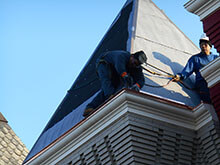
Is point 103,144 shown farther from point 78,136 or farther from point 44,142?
point 44,142

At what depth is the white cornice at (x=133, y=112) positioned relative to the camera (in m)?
17.1

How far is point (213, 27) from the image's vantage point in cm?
1766

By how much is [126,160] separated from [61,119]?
211 inches

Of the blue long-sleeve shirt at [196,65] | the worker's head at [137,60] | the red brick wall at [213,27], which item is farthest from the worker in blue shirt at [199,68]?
the red brick wall at [213,27]

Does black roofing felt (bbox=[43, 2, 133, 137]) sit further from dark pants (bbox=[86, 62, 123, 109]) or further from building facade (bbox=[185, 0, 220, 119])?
building facade (bbox=[185, 0, 220, 119])

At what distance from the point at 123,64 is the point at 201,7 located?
8.47 ft

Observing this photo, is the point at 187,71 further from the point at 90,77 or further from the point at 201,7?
the point at 90,77

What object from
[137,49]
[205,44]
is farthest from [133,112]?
[205,44]

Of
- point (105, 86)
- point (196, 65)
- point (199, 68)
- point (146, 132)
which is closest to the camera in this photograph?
point (146, 132)

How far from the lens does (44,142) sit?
2142cm

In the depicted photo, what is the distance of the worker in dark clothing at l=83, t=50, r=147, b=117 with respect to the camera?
18562mm

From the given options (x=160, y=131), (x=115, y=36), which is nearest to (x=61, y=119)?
(x=115, y=36)

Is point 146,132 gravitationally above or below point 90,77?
below

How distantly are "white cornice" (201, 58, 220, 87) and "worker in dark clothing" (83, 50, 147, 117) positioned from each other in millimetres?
2037
